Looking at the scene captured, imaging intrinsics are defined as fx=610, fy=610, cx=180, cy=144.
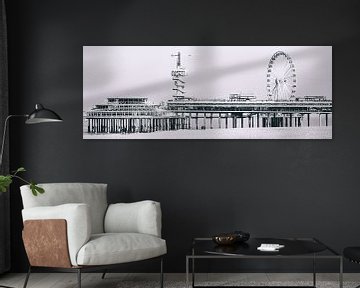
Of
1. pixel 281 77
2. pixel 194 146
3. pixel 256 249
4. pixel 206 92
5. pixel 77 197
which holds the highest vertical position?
pixel 281 77

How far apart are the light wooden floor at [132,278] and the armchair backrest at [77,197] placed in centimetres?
49

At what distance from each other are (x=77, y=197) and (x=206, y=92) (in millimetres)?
1516

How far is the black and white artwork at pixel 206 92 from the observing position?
5539mm

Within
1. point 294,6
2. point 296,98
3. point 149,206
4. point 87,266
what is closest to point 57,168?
point 149,206

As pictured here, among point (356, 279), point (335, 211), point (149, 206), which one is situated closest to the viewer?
point (149, 206)

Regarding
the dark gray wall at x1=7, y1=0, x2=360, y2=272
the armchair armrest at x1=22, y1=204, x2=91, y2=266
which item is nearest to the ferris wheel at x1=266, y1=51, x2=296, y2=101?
the dark gray wall at x1=7, y1=0, x2=360, y2=272

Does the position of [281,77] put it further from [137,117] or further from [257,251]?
[257,251]

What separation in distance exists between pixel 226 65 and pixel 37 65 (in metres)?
1.73

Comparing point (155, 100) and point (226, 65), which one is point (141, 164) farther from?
point (226, 65)

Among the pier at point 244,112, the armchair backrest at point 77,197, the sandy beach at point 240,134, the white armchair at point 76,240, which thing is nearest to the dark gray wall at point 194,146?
the sandy beach at point 240,134

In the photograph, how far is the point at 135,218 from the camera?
4.90 meters

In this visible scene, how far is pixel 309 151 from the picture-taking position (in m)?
5.54

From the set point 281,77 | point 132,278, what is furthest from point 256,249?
point 281,77

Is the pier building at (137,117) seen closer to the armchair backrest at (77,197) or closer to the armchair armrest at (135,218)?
the armchair backrest at (77,197)
